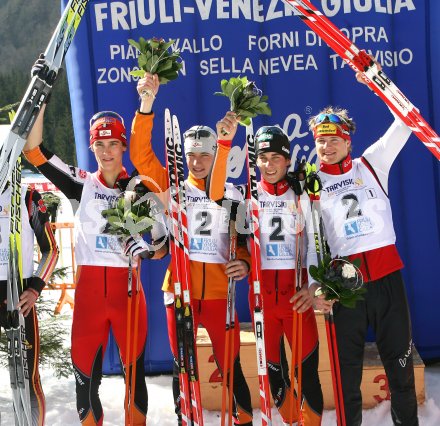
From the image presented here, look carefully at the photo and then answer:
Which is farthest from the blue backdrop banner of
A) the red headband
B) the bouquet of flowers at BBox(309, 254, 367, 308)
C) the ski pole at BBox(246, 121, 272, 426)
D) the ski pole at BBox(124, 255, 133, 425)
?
the bouquet of flowers at BBox(309, 254, 367, 308)

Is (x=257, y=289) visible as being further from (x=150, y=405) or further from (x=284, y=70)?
(x=284, y=70)

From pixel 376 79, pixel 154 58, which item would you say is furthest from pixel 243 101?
pixel 376 79

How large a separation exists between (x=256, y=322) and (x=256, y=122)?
1.72 meters

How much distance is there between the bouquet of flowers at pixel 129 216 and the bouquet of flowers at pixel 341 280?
0.90 m

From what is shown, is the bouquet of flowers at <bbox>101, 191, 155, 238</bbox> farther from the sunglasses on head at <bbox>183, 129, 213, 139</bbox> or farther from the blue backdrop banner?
the blue backdrop banner

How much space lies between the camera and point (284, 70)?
14.2 ft

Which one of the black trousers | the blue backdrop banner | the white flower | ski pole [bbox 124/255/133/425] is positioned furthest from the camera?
the blue backdrop banner

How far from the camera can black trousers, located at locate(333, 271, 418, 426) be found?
307cm

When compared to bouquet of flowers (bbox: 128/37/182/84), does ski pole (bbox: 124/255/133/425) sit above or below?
below

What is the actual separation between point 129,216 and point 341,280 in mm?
1098

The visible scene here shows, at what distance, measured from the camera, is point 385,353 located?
3109 mm

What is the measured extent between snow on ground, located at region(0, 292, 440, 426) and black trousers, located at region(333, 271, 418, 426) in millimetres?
679

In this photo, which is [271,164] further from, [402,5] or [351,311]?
[402,5]

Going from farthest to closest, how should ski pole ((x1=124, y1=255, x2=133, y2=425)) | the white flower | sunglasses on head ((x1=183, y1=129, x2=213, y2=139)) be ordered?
sunglasses on head ((x1=183, y1=129, x2=213, y2=139)) → ski pole ((x1=124, y1=255, x2=133, y2=425)) → the white flower
